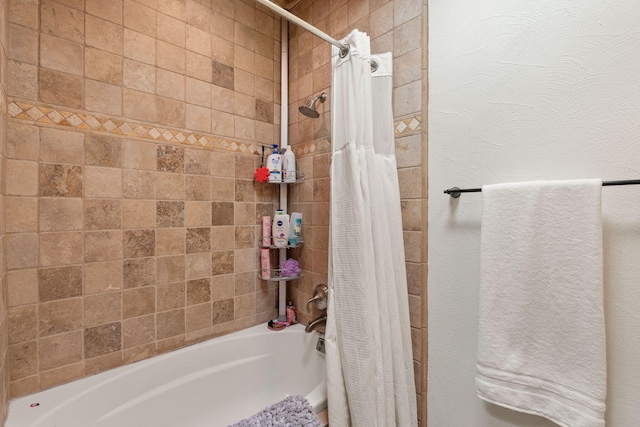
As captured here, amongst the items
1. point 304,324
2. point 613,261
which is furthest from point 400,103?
point 304,324

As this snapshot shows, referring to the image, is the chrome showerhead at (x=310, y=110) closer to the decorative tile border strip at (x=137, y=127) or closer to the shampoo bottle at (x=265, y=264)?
the decorative tile border strip at (x=137, y=127)

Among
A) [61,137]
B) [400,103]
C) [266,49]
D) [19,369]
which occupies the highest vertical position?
[266,49]

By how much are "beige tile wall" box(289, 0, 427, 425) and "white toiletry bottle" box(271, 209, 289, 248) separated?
119mm

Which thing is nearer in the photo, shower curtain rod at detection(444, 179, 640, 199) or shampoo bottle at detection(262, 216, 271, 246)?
shower curtain rod at detection(444, 179, 640, 199)

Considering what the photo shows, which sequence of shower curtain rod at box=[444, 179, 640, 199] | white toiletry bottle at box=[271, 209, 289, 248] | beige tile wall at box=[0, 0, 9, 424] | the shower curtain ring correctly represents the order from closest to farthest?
shower curtain rod at box=[444, 179, 640, 199] → beige tile wall at box=[0, 0, 9, 424] → the shower curtain ring → white toiletry bottle at box=[271, 209, 289, 248]

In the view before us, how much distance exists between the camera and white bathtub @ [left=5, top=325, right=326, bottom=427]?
107cm

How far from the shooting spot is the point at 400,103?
1182 mm

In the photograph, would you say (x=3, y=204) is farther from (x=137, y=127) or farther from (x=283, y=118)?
(x=283, y=118)

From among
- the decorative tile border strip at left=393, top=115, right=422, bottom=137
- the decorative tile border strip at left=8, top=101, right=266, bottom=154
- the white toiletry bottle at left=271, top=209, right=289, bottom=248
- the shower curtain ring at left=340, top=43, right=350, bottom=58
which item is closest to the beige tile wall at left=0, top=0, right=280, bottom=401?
the decorative tile border strip at left=8, top=101, right=266, bottom=154

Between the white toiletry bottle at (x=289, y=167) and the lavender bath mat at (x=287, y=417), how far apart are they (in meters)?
1.09

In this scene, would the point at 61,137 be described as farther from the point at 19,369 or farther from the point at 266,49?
the point at 266,49

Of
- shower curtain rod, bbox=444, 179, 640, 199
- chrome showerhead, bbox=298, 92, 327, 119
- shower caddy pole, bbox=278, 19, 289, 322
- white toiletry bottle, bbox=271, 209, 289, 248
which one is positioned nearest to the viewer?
shower curtain rod, bbox=444, 179, 640, 199

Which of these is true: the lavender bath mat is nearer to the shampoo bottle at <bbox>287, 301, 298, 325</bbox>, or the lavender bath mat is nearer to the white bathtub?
the white bathtub

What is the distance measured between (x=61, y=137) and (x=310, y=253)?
1221 mm
